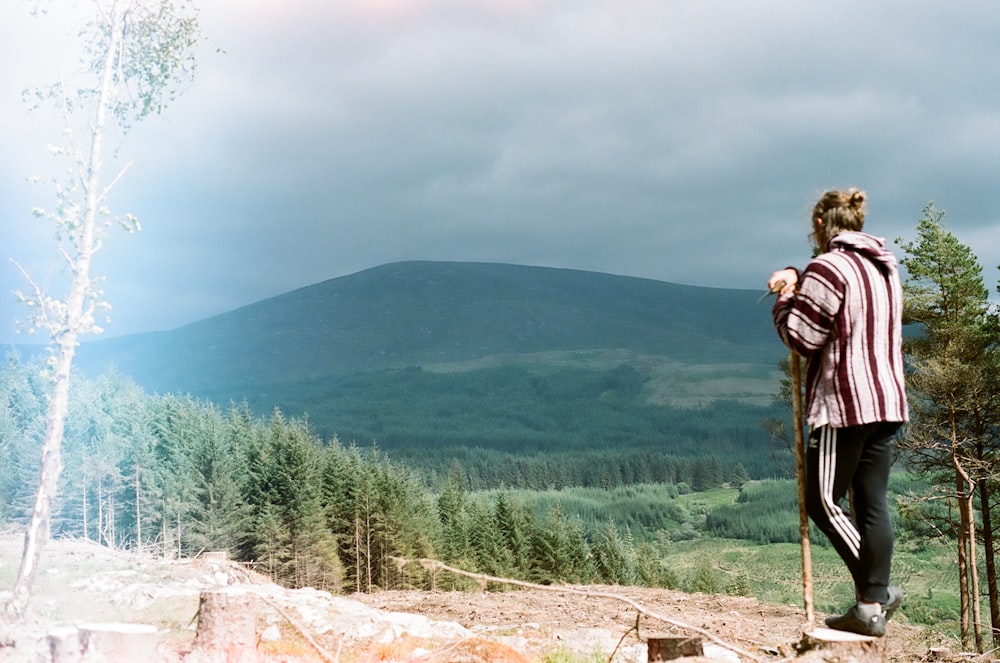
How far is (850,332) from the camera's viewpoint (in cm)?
434

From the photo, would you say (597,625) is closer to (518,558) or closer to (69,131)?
Result: (69,131)

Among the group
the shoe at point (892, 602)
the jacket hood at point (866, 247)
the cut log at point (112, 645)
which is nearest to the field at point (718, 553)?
the shoe at point (892, 602)

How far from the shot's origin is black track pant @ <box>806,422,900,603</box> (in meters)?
4.27

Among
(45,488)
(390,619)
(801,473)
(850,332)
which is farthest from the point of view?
(45,488)

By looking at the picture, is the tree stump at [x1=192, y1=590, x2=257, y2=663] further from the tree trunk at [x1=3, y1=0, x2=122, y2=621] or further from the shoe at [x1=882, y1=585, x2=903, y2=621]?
the tree trunk at [x1=3, y1=0, x2=122, y2=621]

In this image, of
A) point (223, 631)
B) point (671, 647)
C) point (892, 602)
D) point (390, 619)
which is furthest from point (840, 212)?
point (390, 619)

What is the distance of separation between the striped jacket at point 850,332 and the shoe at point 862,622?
91 cm

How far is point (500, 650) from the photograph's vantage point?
17.8ft

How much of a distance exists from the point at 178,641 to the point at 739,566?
7666 centimetres

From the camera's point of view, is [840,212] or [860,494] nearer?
[860,494]

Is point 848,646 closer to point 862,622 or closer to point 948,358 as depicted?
point 862,622

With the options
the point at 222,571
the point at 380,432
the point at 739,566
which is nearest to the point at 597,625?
the point at 222,571

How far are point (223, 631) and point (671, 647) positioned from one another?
2584 mm

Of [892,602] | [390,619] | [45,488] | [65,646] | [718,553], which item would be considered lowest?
[718,553]
